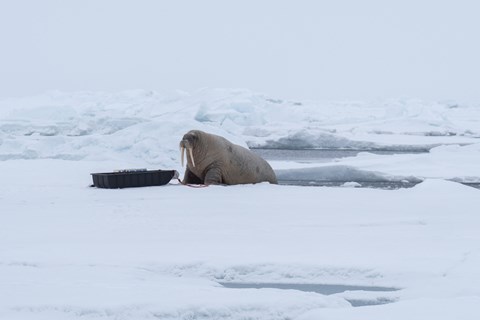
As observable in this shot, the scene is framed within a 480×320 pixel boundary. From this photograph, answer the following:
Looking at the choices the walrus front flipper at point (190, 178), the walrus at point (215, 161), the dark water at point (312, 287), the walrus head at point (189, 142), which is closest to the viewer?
the dark water at point (312, 287)

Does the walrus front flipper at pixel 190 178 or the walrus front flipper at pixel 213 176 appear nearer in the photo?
the walrus front flipper at pixel 213 176

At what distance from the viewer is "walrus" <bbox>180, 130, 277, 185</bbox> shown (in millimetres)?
7570

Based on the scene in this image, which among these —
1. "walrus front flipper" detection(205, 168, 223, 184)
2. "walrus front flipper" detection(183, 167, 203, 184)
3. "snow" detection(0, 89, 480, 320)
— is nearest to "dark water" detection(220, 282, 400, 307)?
"snow" detection(0, 89, 480, 320)

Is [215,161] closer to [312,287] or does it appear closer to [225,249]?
[225,249]

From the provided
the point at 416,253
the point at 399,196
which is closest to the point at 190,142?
the point at 399,196

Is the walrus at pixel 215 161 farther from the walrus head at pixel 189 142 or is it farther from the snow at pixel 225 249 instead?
the snow at pixel 225 249

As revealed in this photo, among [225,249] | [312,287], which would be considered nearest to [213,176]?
[225,249]

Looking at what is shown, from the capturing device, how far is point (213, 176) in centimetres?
753

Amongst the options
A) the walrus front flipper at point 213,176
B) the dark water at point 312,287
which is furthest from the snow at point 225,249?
the walrus front flipper at point 213,176

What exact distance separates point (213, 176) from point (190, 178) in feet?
1.39

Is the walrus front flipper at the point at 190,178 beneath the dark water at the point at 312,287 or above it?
beneath

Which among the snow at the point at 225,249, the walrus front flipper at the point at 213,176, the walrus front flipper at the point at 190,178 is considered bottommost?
the walrus front flipper at the point at 190,178

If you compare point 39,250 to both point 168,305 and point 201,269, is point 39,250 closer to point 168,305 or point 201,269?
point 201,269

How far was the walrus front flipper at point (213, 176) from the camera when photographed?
7.51 metres
